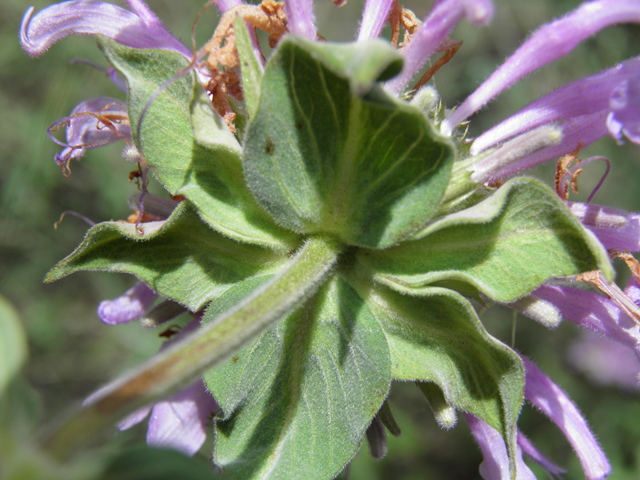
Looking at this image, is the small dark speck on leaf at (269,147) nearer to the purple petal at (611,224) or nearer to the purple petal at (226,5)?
the purple petal at (226,5)

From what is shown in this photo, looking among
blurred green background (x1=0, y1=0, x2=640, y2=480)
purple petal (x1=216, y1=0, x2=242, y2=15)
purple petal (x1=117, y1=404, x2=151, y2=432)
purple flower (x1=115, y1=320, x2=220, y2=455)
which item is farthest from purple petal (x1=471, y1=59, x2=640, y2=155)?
blurred green background (x1=0, y1=0, x2=640, y2=480)

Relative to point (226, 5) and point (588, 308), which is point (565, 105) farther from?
point (226, 5)

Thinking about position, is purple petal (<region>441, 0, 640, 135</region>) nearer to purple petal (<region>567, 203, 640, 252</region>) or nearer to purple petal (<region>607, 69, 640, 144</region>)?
purple petal (<region>607, 69, 640, 144</region>)

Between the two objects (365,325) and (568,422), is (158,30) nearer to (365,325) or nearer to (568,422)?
(365,325)

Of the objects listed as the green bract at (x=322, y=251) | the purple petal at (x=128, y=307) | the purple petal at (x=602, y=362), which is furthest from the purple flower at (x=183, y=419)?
the purple petal at (x=602, y=362)

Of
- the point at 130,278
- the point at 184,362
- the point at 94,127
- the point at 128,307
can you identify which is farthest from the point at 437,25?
the point at 130,278

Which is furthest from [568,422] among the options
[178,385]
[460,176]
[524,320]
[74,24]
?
[524,320]
